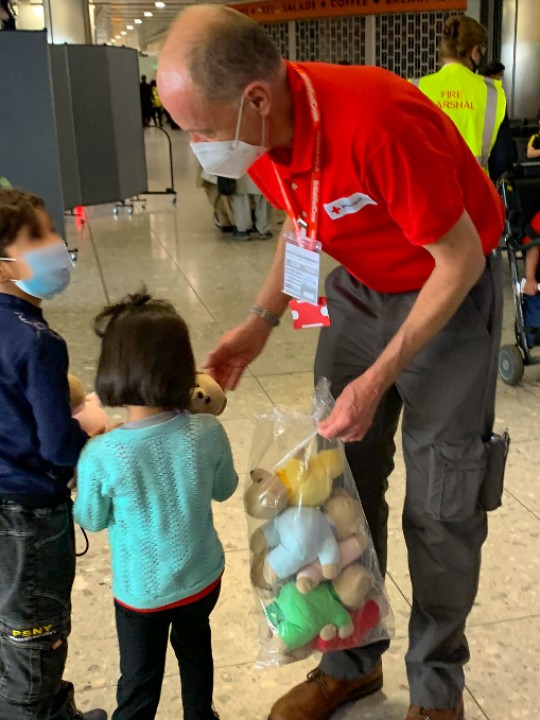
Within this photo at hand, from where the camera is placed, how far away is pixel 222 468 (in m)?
1.54

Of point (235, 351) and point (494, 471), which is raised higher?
point (235, 351)

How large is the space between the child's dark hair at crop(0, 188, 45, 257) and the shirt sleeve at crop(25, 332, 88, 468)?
22 centimetres

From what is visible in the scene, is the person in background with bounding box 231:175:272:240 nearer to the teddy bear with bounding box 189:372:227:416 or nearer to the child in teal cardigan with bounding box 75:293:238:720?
the teddy bear with bounding box 189:372:227:416

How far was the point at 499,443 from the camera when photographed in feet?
5.52

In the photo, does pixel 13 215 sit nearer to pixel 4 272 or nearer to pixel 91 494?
pixel 4 272

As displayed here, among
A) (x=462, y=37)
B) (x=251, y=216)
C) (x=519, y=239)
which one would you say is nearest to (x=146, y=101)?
(x=251, y=216)

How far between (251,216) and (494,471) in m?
6.15

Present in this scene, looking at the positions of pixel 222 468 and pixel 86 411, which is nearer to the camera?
pixel 222 468

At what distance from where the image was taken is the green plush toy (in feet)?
5.40

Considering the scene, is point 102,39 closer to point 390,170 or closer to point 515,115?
point 515,115

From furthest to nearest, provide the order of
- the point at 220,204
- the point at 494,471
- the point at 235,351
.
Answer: the point at 220,204 < the point at 235,351 < the point at 494,471

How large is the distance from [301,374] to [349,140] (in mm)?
2776

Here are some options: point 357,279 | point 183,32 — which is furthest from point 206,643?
point 183,32

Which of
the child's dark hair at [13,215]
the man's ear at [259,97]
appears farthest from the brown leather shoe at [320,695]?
the man's ear at [259,97]
